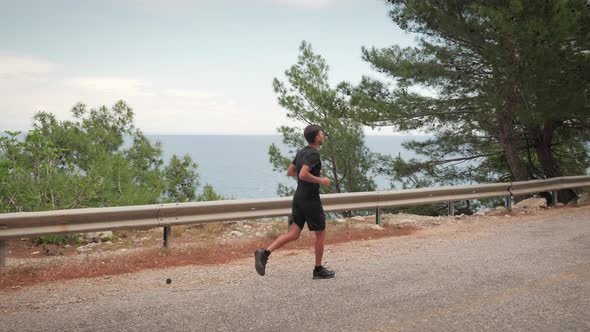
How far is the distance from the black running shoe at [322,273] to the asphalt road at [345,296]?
120 mm

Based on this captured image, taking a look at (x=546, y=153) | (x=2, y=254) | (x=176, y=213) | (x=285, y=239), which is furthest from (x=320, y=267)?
(x=546, y=153)

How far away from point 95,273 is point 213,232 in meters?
3.05

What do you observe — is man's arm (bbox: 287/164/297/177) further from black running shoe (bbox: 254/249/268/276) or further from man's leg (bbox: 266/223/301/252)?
black running shoe (bbox: 254/249/268/276)

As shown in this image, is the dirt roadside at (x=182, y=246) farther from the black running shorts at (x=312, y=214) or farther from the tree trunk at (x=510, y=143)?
the tree trunk at (x=510, y=143)

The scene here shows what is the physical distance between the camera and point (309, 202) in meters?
5.71

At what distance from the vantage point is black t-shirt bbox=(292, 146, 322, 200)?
553cm

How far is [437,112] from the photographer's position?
1527cm

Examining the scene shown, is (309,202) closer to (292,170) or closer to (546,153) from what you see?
(292,170)

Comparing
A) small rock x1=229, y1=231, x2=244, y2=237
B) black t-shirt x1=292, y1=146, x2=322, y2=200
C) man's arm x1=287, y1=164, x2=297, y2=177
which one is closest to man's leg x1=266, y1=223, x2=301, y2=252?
black t-shirt x1=292, y1=146, x2=322, y2=200

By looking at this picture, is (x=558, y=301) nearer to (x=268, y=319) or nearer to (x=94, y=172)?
(x=268, y=319)

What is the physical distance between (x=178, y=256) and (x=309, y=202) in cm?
238

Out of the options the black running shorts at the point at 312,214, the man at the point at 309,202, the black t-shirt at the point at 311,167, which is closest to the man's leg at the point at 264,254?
the man at the point at 309,202

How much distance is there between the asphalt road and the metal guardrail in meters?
0.98

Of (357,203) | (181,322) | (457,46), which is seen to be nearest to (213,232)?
(357,203)
